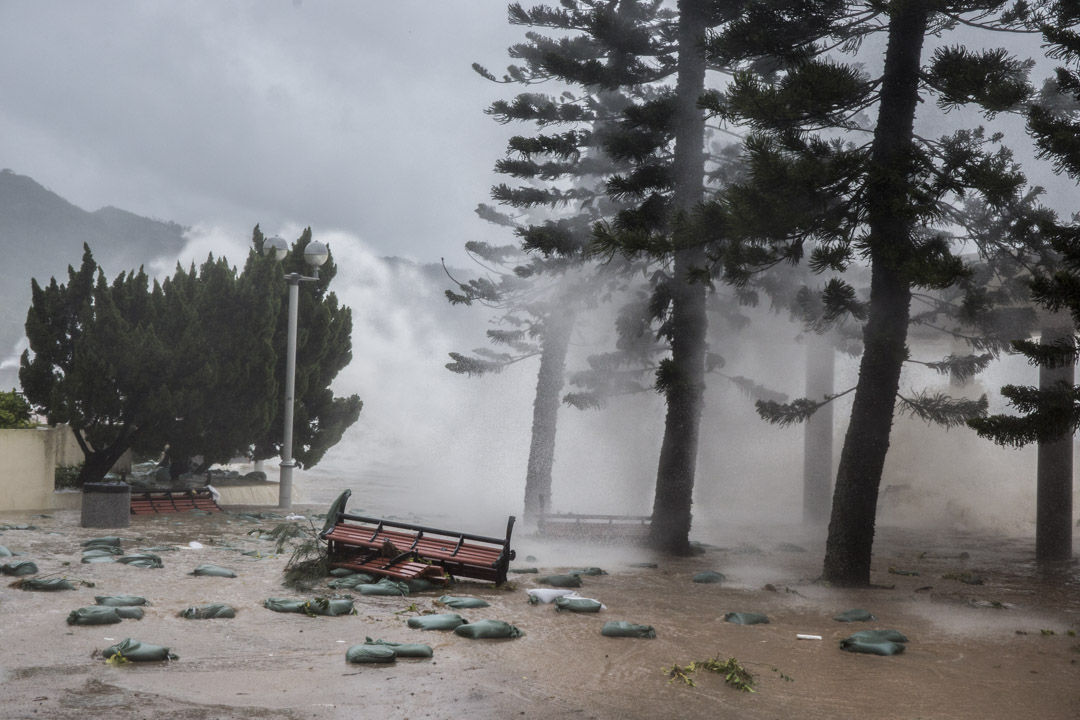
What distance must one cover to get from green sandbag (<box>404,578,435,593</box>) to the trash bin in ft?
20.5

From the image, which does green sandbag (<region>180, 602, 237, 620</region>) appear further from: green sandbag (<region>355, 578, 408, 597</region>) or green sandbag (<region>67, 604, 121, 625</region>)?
green sandbag (<region>355, 578, 408, 597</region>)

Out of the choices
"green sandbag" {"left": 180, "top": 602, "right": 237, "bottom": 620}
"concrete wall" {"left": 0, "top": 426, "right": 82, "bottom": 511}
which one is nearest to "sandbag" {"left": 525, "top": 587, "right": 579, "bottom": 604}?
"green sandbag" {"left": 180, "top": 602, "right": 237, "bottom": 620}

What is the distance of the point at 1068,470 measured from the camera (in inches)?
622

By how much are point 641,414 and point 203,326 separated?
13.2 m

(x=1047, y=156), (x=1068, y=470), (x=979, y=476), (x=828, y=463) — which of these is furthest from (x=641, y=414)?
(x=1047, y=156)

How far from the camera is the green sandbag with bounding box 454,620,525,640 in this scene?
7062 millimetres

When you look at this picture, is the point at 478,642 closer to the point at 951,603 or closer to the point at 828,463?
the point at 951,603

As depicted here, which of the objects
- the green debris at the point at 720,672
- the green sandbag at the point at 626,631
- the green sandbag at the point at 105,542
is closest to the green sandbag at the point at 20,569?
the green sandbag at the point at 105,542

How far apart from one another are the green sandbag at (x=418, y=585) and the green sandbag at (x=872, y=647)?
150 inches

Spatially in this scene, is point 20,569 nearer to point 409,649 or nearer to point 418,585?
point 418,585

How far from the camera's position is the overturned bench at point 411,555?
9445 mm

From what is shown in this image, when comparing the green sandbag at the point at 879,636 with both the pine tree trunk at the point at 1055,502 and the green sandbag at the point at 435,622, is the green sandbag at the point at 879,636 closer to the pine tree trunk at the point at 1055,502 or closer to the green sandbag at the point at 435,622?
the green sandbag at the point at 435,622

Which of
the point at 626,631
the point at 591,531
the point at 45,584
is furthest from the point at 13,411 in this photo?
the point at 626,631

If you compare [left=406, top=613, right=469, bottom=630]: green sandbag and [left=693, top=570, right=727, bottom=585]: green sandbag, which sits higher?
[left=406, top=613, right=469, bottom=630]: green sandbag
